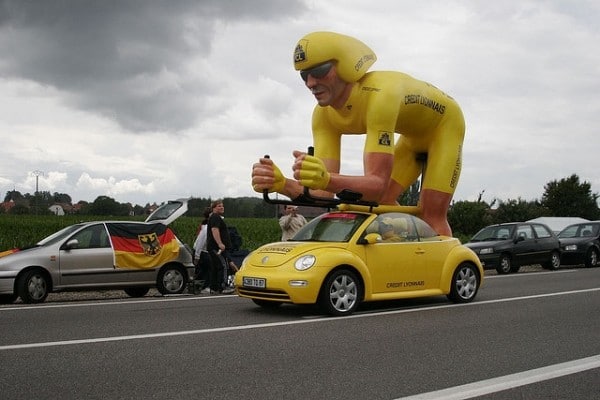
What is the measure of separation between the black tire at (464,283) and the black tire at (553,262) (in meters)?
12.5

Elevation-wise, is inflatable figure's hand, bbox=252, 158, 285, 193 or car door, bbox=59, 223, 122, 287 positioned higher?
inflatable figure's hand, bbox=252, 158, 285, 193

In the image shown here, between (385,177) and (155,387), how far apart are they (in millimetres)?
5450

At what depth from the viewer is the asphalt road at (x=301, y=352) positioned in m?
5.61

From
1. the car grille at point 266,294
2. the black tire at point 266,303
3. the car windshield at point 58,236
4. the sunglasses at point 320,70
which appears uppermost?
the sunglasses at point 320,70

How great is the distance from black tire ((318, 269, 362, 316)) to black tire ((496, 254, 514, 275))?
12.9 m

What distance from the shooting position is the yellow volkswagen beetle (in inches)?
379

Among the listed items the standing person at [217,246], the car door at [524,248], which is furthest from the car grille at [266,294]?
the car door at [524,248]

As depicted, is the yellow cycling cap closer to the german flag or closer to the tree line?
the german flag

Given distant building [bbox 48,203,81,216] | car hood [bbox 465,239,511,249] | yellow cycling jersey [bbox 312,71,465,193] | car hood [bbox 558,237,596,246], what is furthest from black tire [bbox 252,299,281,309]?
distant building [bbox 48,203,81,216]

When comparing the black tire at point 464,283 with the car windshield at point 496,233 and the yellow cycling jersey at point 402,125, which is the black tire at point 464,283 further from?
the car windshield at point 496,233

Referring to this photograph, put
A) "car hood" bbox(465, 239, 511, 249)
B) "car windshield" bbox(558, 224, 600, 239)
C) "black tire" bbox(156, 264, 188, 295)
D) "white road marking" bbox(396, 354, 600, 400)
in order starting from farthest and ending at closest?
"car windshield" bbox(558, 224, 600, 239), "car hood" bbox(465, 239, 511, 249), "black tire" bbox(156, 264, 188, 295), "white road marking" bbox(396, 354, 600, 400)

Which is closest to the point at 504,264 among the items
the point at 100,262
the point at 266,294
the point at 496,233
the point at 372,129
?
the point at 496,233

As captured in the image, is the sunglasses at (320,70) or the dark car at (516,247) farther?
the dark car at (516,247)

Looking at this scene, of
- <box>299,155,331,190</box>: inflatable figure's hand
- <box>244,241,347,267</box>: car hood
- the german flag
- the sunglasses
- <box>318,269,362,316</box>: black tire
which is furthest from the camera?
the german flag
